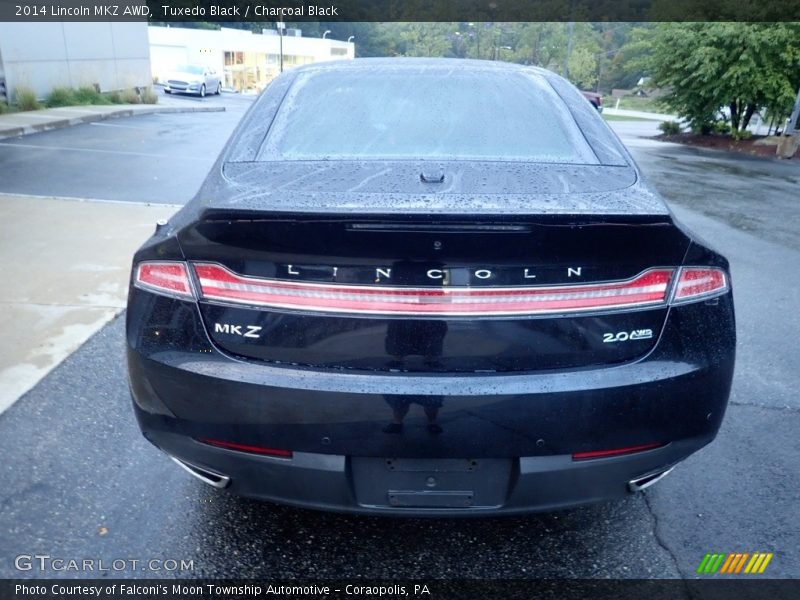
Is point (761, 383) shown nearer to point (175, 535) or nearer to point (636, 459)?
point (636, 459)

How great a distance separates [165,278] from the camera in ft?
5.98

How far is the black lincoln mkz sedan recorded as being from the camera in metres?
1.68

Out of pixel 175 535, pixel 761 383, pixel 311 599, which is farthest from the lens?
pixel 761 383

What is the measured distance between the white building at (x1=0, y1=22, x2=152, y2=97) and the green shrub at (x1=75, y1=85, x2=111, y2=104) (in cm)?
29

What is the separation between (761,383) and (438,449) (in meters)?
2.68

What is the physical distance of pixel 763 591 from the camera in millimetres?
2105

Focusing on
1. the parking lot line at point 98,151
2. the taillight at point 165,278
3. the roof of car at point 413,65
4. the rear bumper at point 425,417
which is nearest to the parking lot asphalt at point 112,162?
the parking lot line at point 98,151

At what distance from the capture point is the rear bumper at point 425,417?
1.71m

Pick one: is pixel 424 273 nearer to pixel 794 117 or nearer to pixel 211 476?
pixel 211 476

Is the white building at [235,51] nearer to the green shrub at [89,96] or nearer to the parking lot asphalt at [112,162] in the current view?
the green shrub at [89,96]

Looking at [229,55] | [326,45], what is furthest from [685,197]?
[326,45]

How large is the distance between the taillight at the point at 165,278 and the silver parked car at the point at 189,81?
111 ft

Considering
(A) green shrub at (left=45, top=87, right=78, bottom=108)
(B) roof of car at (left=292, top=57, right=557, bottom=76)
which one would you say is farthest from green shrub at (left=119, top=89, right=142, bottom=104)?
(B) roof of car at (left=292, top=57, right=557, bottom=76)

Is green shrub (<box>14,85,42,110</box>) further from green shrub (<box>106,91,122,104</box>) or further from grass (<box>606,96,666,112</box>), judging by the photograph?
grass (<box>606,96,666,112</box>)
